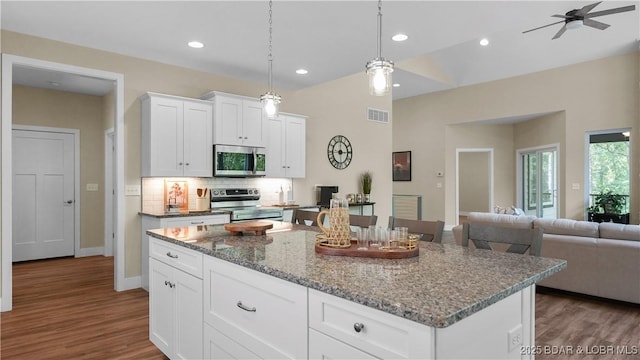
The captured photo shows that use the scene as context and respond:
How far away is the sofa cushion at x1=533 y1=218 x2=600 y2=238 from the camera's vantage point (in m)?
3.95

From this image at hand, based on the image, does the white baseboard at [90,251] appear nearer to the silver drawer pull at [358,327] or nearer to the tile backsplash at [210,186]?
the tile backsplash at [210,186]

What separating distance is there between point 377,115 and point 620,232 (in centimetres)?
454

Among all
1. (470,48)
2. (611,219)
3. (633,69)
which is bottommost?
(611,219)

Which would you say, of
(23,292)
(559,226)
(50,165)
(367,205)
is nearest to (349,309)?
(559,226)

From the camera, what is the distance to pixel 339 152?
689 cm

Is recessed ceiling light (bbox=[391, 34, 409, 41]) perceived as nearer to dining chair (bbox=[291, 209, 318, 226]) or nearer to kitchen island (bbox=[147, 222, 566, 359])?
dining chair (bbox=[291, 209, 318, 226])

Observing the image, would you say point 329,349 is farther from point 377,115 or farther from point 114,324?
point 377,115

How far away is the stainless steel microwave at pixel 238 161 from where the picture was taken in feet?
16.5

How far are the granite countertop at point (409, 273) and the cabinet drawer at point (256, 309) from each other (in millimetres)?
72

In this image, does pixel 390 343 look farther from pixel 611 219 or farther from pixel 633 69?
pixel 633 69

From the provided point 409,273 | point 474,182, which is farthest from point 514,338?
point 474,182

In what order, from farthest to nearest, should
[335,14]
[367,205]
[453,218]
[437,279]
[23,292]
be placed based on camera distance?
[453,218] < [367,205] < [23,292] < [335,14] < [437,279]

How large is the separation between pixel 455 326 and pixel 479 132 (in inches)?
377

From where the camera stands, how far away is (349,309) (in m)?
1.32
